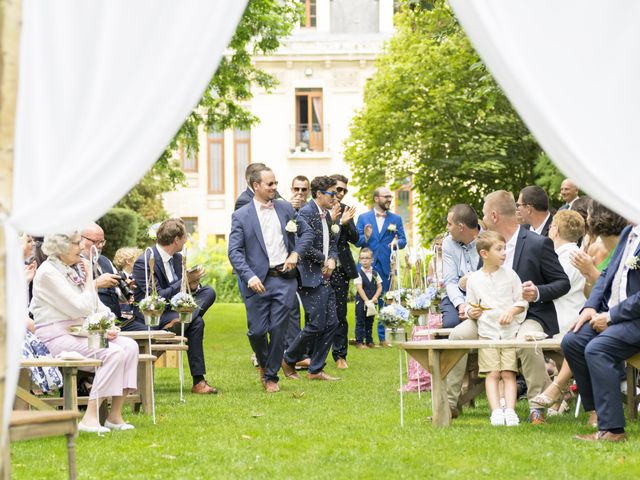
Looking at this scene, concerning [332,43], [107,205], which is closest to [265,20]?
[107,205]

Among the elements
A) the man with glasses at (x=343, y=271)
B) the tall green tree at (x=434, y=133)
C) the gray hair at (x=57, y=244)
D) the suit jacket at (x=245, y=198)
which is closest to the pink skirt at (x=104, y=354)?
the gray hair at (x=57, y=244)

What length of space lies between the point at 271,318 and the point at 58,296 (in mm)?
3414

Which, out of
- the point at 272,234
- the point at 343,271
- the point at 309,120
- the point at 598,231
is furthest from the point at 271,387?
the point at 309,120

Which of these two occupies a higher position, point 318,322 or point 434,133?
point 434,133

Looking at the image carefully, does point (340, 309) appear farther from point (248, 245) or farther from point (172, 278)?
point (172, 278)

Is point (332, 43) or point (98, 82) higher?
point (332, 43)

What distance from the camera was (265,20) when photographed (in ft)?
72.0

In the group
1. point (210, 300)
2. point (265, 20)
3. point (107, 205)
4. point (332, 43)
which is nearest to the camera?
point (107, 205)

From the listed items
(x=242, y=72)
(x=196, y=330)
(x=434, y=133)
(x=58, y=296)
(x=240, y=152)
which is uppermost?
(x=242, y=72)

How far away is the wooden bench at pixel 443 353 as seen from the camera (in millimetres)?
8875

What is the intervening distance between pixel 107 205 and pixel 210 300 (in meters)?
7.01

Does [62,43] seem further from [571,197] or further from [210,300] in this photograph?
[571,197]

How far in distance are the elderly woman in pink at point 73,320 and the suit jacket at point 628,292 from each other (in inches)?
143

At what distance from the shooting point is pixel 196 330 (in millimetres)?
12820
